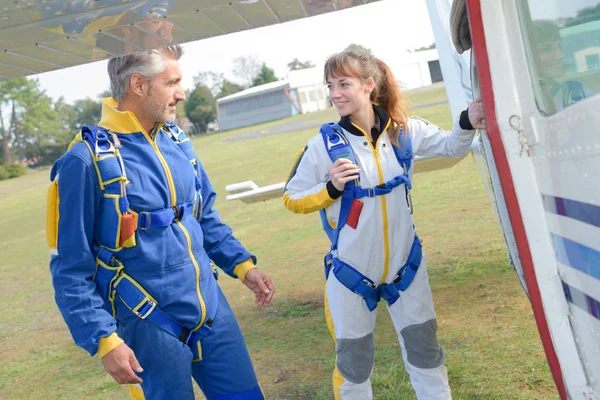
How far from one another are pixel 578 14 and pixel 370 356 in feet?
6.53

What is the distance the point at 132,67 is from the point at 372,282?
4.86ft

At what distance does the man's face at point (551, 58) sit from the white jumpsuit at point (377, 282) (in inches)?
49.1

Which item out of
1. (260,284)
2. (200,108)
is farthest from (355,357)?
(200,108)

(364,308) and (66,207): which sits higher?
(66,207)

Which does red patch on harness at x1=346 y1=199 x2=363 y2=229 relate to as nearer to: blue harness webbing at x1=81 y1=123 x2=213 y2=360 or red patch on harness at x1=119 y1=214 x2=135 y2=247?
blue harness webbing at x1=81 y1=123 x2=213 y2=360

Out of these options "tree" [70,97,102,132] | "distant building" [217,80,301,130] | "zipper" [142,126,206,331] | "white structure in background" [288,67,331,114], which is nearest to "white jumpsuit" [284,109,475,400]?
"zipper" [142,126,206,331]

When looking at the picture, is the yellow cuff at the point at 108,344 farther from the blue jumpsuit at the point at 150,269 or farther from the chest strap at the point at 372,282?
the chest strap at the point at 372,282

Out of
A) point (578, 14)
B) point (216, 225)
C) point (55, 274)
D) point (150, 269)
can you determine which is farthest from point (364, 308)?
point (578, 14)

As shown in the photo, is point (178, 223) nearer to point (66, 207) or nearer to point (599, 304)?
point (66, 207)

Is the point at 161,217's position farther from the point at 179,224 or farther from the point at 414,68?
the point at 414,68

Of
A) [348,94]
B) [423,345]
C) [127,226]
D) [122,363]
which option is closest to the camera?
[122,363]

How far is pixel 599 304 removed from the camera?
163 centimetres

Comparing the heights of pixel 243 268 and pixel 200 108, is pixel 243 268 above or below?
below

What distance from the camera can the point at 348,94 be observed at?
127 inches
